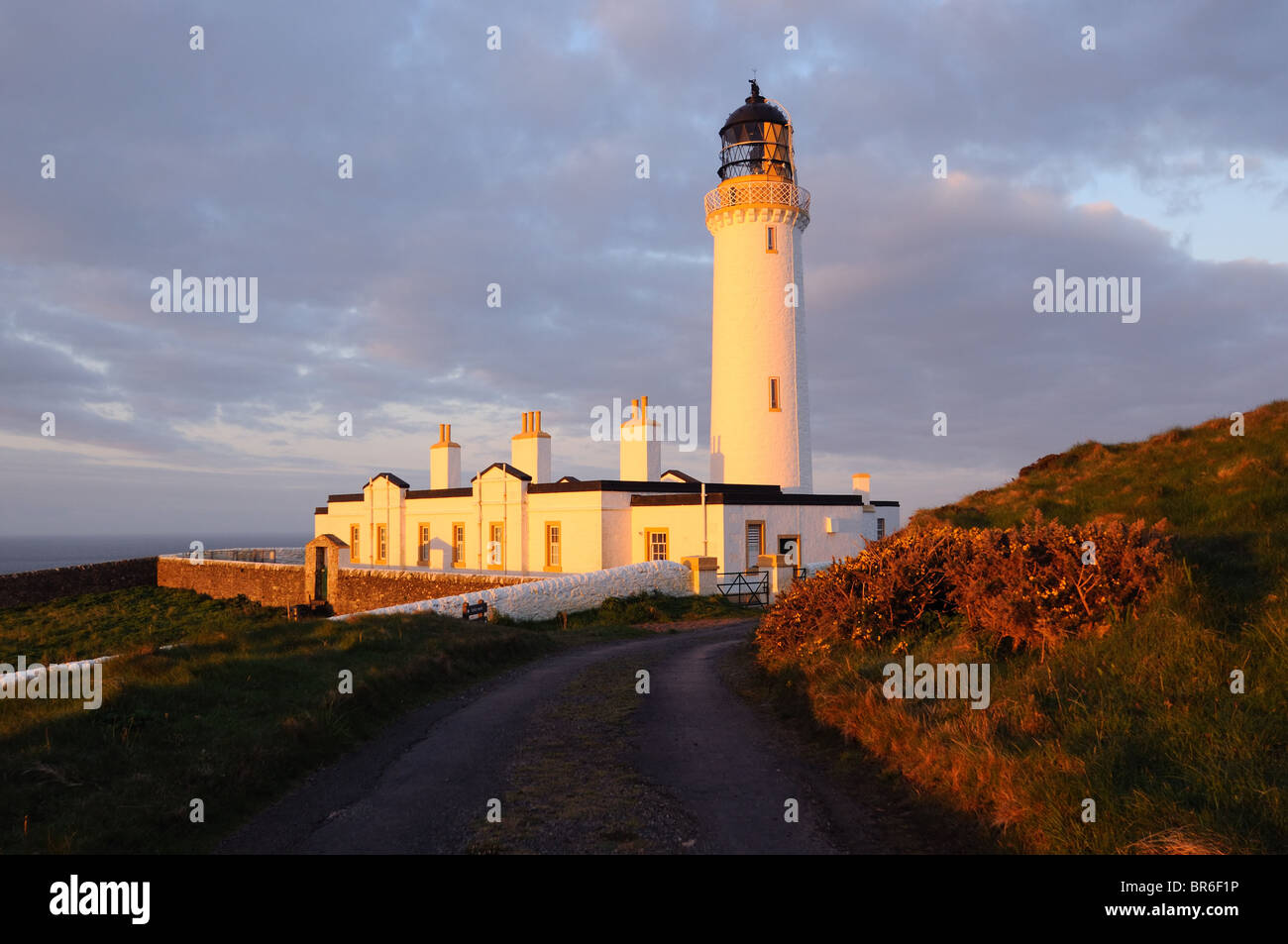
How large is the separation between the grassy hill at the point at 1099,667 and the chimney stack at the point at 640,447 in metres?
17.8

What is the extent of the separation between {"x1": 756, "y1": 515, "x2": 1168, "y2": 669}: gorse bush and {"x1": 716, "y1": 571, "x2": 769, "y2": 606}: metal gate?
12115 millimetres

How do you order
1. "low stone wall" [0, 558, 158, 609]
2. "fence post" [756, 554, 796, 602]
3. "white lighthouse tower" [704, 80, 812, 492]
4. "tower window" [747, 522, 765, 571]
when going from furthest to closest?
"low stone wall" [0, 558, 158, 609] < "white lighthouse tower" [704, 80, 812, 492] < "tower window" [747, 522, 765, 571] < "fence post" [756, 554, 796, 602]

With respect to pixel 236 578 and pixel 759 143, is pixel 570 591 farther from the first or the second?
pixel 236 578

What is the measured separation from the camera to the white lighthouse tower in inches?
1265

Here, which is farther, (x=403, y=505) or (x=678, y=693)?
(x=403, y=505)

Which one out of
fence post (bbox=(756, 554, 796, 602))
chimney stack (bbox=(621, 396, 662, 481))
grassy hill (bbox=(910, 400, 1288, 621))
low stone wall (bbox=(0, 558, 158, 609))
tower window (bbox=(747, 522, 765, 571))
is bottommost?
low stone wall (bbox=(0, 558, 158, 609))

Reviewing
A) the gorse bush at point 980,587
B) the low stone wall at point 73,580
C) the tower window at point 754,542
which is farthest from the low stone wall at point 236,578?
the gorse bush at point 980,587

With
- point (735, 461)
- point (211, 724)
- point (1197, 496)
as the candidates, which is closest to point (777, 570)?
point (735, 461)

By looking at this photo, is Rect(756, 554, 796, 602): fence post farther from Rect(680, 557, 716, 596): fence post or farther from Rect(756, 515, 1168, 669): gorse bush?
Rect(756, 515, 1168, 669): gorse bush

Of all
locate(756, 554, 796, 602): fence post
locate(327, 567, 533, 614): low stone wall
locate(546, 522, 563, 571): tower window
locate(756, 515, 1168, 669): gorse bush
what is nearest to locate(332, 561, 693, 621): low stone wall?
locate(756, 554, 796, 602): fence post

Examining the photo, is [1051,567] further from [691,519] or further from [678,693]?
[691,519]

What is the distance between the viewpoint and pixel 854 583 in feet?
40.3
